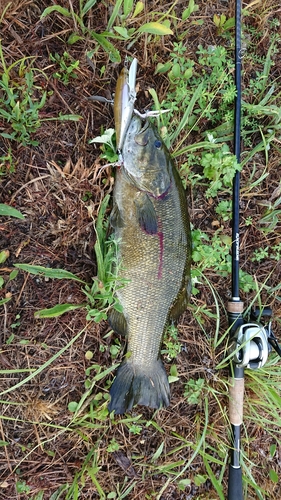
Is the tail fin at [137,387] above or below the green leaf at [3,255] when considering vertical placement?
below

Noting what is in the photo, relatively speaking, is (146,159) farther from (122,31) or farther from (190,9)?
(190,9)

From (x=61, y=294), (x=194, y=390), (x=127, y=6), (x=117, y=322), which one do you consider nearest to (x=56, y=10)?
(x=127, y=6)

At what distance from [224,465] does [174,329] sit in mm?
927

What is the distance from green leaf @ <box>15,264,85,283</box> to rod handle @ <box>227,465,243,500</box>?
1463 mm

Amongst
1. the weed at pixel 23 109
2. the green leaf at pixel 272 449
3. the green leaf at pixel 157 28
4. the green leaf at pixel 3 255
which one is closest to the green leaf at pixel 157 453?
the green leaf at pixel 272 449

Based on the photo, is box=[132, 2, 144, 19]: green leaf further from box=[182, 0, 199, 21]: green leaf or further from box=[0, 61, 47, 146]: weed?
box=[0, 61, 47, 146]: weed

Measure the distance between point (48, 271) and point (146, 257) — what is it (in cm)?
53

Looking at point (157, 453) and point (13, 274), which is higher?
point (13, 274)

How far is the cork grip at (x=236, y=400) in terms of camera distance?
8.08 ft

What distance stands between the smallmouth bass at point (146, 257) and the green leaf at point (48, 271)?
287mm

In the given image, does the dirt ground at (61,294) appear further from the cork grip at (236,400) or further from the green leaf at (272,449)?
the green leaf at (272,449)

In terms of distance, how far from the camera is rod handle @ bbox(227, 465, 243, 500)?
7.80ft

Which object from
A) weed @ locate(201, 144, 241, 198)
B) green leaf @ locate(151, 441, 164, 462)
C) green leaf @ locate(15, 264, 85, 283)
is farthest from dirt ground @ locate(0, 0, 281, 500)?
weed @ locate(201, 144, 241, 198)

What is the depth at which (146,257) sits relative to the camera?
7.27 ft
